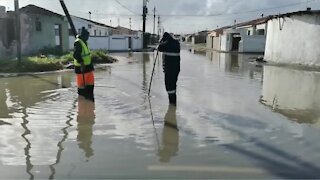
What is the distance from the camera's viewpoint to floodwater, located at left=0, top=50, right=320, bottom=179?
16.7 ft

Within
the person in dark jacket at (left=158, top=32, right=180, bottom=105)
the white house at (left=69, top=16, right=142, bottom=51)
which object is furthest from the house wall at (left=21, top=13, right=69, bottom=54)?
the person in dark jacket at (left=158, top=32, right=180, bottom=105)

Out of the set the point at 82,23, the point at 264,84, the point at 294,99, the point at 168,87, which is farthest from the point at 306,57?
the point at 82,23

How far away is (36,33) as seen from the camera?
25062 millimetres

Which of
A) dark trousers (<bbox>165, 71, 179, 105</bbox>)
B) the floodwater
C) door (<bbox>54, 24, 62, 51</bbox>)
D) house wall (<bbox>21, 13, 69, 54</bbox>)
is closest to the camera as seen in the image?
the floodwater

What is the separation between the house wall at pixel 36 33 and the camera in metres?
23.7

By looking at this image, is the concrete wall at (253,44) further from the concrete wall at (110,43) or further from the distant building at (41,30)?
the distant building at (41,30)

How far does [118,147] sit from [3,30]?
17483mm

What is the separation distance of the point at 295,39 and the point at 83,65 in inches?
682

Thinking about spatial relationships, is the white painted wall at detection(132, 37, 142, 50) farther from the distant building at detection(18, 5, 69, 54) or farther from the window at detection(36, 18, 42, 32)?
the window at detection(36, 18, 42, 32)

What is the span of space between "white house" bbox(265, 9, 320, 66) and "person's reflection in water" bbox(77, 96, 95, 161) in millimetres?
15721

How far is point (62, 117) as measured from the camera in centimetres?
801

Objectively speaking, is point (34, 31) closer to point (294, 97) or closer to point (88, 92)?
point (88, 92)

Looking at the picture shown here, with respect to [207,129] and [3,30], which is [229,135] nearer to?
[207,129]

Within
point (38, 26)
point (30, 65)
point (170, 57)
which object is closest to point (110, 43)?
point (38, 26)
